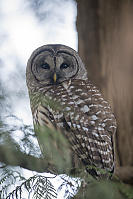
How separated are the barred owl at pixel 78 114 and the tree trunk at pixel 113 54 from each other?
0.85 ft

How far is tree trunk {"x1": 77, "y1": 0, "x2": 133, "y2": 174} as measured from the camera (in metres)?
2.62

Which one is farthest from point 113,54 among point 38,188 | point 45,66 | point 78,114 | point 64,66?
point 38,188

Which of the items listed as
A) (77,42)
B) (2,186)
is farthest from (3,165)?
(77,42)

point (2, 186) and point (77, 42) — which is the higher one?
point (77, 42)

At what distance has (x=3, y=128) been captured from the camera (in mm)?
1028

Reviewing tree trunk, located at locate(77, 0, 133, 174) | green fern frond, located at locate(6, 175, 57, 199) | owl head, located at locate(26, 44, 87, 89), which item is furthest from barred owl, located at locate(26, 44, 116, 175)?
green fern frond, located at locate(6, 175, 57, 199)

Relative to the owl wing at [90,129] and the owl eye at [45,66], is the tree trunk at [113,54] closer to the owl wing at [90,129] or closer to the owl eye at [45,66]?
the owl eye at [45,66]

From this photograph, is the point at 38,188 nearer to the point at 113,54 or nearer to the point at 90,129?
the point at 90,129

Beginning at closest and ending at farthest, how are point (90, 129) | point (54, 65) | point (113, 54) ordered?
point (90, 129)
point (54, 65)
point (113, 54)

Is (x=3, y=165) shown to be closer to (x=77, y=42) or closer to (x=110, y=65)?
(x=110, y=65)

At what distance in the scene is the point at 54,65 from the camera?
8.35 feet

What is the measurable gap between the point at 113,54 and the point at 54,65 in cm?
50

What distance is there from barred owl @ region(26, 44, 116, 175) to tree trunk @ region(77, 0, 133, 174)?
0.85ft

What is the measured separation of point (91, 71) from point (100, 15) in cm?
47
